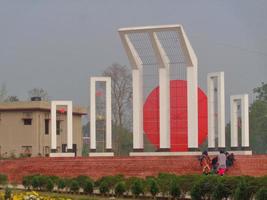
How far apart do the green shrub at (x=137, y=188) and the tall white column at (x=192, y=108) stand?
11.0m

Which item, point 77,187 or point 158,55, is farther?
point 158,55

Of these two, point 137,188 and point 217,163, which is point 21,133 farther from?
point 137,188

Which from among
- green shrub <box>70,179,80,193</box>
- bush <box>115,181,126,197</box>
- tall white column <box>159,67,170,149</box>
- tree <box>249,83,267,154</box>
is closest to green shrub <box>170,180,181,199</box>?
bush <box>115,181,126,197</box>

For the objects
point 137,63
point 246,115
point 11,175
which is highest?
point 137,63

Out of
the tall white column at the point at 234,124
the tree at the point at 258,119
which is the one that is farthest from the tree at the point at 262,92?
the tall white column at the point at 234,124

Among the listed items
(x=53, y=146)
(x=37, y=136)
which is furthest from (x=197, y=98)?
(x=37, y=136)

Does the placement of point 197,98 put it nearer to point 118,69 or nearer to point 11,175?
point 11,175

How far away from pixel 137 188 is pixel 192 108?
1157cm

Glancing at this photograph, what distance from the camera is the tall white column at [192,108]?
32.6 m

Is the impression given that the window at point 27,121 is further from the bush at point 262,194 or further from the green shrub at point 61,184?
the bush at point 262,194

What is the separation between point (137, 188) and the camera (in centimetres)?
2169

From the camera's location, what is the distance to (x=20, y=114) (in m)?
51.7

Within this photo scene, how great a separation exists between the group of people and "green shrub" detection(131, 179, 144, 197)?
20.2 feet

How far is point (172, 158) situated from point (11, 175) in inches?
325
